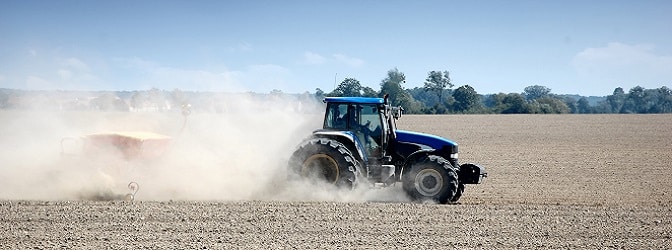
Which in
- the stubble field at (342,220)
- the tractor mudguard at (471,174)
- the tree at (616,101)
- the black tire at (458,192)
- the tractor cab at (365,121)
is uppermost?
the tree at (616,101)

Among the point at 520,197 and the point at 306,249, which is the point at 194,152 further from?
the point at 520,197

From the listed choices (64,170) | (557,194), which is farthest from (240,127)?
(557,194)

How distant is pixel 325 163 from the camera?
12.0 meters

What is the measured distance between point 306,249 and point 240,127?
638 cm

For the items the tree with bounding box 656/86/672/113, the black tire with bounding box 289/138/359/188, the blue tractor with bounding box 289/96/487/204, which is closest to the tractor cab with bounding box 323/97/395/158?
the blue tractor with bounding box 289/96/487/204

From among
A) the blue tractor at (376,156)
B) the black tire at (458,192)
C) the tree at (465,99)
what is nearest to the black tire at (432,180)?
the blue tractor at (376,156)

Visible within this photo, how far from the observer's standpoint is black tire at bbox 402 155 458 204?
11.9 metres

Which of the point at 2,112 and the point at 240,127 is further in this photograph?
the point at 2,112

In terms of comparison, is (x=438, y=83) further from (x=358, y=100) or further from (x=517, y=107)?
(x=358, y=100)

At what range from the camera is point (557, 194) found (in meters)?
14.2

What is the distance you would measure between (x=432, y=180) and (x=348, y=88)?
3911 mm

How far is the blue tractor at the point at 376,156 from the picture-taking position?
11.9 metres

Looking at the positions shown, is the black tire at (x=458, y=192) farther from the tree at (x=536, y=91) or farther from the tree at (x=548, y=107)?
the tree at (x=536, y=91)

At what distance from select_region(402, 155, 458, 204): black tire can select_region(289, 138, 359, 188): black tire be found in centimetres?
108
